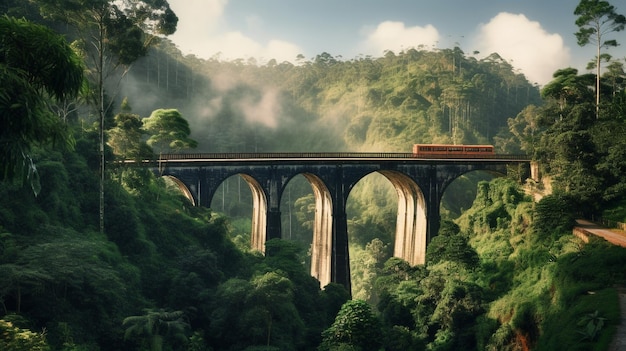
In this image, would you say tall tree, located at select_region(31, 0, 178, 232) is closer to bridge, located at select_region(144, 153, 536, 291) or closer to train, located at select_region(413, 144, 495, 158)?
bridge, located at select_region(144, 153, 536, 291)

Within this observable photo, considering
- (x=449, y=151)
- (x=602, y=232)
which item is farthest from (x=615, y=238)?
(x=449, y=151)

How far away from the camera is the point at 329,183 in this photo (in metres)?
48.2

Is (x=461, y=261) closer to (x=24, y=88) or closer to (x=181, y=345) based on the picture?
(x=181, y=345)

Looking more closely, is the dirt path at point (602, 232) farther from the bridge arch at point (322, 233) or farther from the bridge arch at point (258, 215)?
the bridge arch at point (258, 215)

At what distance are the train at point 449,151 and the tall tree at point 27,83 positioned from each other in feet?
150

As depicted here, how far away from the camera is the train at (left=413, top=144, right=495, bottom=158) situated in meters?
53.5

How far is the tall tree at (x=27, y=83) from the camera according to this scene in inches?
356

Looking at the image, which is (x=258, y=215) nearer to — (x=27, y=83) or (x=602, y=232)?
(x=602, y=232)

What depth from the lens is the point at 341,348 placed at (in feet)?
95.7

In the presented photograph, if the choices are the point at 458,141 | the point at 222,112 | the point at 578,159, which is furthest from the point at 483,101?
the point at 578,159

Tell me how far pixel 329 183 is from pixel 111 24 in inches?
967

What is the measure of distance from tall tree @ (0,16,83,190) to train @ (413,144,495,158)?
150 feet

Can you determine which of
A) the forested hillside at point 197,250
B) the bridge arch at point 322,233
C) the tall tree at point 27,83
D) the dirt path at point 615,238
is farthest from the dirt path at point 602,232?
the tall tree at point 27,83

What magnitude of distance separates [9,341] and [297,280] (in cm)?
2318
